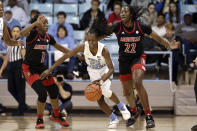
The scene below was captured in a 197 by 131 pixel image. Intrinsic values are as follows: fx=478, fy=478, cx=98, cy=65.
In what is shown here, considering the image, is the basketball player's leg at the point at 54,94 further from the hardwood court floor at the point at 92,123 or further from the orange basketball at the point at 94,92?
the orange basketball at the point at 94,92

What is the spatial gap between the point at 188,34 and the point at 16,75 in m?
4.58

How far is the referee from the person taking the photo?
34.6 feet

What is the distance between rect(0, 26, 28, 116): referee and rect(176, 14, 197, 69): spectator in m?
3.99

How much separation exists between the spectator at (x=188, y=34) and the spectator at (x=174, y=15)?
484 millimetres

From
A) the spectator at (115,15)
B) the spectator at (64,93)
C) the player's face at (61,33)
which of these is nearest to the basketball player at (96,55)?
the spectator at (64,93)

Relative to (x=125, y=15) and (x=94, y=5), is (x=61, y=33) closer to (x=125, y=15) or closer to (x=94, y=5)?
(x=94, y=5)

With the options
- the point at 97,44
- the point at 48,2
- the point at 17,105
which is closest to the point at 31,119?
the point at 17,105

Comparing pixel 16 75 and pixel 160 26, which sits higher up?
pixel 160 26

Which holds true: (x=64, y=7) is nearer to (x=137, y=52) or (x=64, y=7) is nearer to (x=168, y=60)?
(x=168, y=60)

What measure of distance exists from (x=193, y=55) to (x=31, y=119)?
173 inches

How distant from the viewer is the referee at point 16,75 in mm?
10539

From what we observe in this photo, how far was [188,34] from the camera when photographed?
1228cm

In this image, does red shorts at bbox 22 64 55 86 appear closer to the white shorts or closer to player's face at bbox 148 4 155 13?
the white shorts

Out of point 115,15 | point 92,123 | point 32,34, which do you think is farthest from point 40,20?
point 115,15
